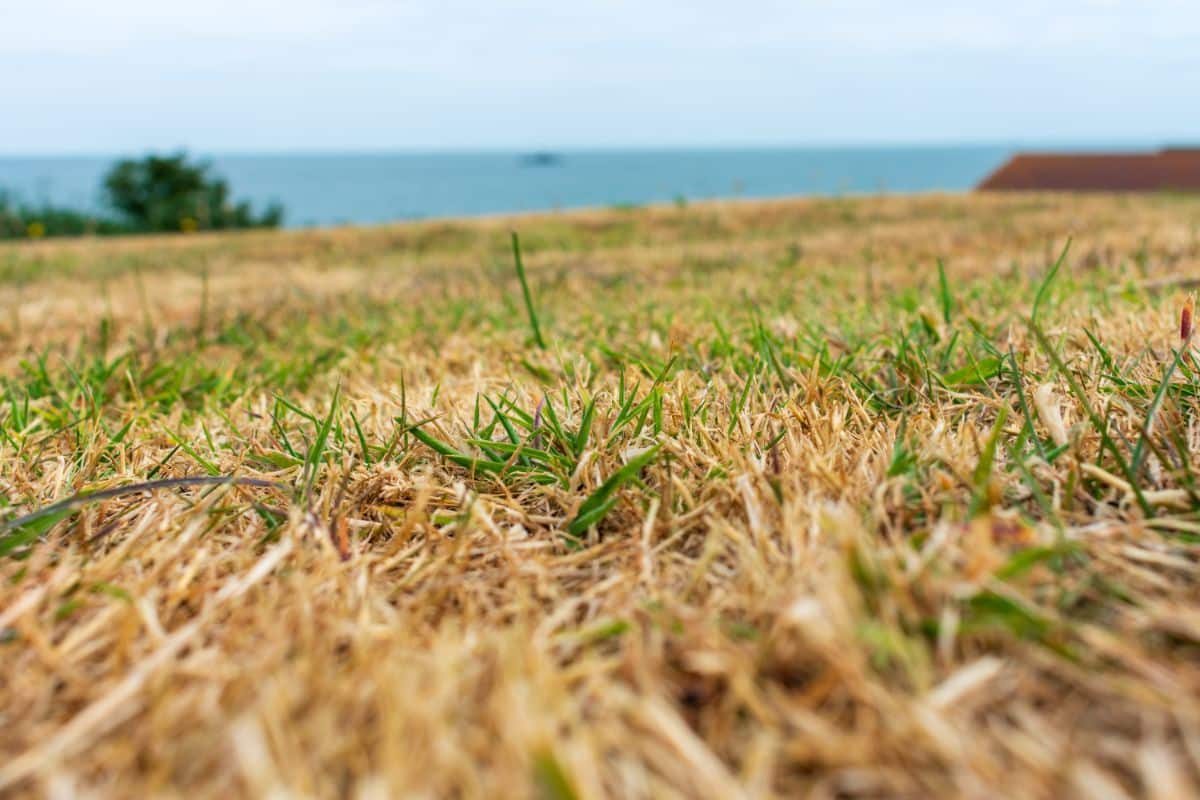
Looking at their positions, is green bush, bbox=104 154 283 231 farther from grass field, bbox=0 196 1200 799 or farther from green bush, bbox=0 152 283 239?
grass field, bbox=0 196 1200 799

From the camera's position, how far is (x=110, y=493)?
0.92m

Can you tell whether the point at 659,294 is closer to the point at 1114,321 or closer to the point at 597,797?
the point at 1114,321

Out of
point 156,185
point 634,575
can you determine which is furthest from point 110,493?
point 156,185

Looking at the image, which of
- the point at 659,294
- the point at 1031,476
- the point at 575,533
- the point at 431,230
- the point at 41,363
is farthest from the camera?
the point at 431,230

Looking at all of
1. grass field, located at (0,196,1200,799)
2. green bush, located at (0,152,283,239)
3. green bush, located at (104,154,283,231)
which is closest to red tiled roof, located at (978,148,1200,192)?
grass field, located at (0,196,1200,799)

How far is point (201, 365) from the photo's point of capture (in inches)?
74.6

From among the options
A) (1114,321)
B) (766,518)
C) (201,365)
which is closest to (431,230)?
(201,365)

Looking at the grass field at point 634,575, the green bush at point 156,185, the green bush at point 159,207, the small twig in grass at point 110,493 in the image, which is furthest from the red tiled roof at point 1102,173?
the green bush at point 156,185

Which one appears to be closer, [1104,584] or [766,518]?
[1104,584]

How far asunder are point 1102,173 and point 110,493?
9335mm

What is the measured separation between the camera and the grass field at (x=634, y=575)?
0.54m

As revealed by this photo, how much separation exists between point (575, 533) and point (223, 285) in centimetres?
337

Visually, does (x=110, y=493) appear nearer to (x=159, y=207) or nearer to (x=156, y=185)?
(x=159, y=207)

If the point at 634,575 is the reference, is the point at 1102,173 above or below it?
above
